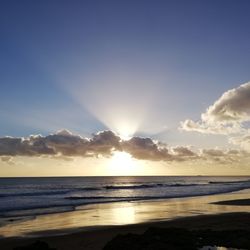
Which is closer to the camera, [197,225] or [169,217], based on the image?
[197,225]

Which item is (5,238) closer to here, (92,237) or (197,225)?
(92,237)

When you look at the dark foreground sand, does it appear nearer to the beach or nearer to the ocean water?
the beach

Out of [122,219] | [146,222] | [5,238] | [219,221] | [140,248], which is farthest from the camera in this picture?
[122,219]

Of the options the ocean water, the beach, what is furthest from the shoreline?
the ocean water

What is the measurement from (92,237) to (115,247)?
4705mm

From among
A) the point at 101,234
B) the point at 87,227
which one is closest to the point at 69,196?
the point at 87,227

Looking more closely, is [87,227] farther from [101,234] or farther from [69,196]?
[69,196]

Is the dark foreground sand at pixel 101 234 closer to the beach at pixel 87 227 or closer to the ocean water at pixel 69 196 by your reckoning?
the beach at pixel 87 227

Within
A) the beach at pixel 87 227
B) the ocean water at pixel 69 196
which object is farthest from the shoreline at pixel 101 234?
the ocean water at pixel 69 196

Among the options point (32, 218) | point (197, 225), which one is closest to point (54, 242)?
point (197, 225)

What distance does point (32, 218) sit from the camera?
101 ft

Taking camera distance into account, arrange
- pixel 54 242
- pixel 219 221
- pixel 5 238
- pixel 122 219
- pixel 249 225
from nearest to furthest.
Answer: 1. pixel 54 242
2. pixel 5 238
3. pixel 249 225
4. pixel 219 221
5. pixel 122 219

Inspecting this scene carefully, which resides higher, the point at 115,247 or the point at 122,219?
the point at 122,219

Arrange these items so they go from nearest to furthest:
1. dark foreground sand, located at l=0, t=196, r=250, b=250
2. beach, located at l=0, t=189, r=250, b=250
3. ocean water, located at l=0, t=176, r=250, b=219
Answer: dark foreground sand, located at l=0, t=196, r=250, b=250, beach, located at l=0, t=189, r=250, b=250, ocean water, located at l=0, t=176, r=250, b=219
